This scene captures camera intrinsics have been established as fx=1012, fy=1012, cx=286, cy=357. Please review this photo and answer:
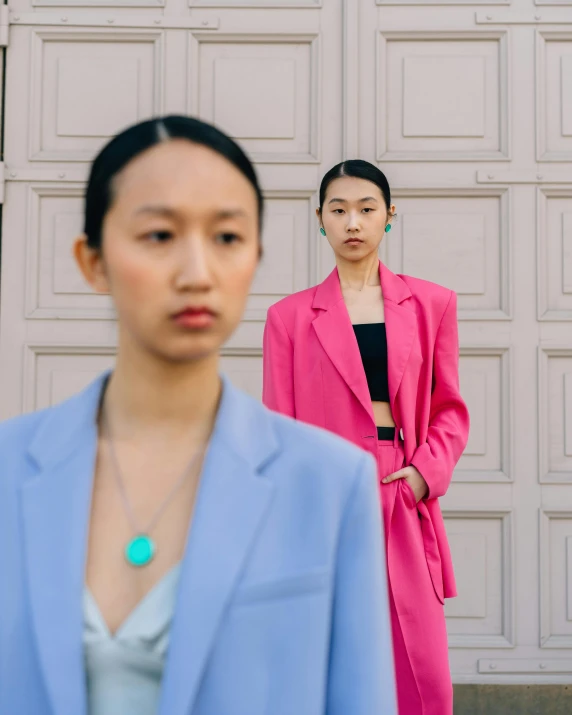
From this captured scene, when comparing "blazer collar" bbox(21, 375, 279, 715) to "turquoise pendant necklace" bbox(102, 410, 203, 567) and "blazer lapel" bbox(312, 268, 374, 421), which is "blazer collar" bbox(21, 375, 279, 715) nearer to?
"turquoise pendant necklace" bbox(102, 410, 203, 567)

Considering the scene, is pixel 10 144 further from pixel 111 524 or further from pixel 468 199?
pixel 111 524

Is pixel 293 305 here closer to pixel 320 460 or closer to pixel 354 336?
pixel 354 336

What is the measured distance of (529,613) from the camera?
153 inches

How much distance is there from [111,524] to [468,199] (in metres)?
3.27

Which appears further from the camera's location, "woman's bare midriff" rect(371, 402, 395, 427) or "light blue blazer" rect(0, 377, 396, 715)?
"woman's bare midriff" rect(371, 402, 395, 427)

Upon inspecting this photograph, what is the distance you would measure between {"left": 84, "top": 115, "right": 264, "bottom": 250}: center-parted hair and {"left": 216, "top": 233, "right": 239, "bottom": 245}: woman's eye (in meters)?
0.07

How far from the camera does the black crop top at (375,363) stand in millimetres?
2869

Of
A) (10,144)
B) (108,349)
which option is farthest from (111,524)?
(10,144)

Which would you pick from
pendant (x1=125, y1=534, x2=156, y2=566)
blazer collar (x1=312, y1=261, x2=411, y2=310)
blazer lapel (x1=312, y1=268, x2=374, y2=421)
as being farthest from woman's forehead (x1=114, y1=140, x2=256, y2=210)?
blazer collar (x1=312, y1=261, x2=411, y2=310)

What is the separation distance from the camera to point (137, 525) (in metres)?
1.00

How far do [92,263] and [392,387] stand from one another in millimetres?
1864

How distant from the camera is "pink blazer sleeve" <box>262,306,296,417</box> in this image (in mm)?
2920

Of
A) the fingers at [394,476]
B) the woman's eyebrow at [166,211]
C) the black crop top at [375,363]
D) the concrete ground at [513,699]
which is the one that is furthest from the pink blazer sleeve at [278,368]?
the woman's eyebrow at [166,211]

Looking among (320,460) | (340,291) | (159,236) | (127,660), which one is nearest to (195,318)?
(159,236)
